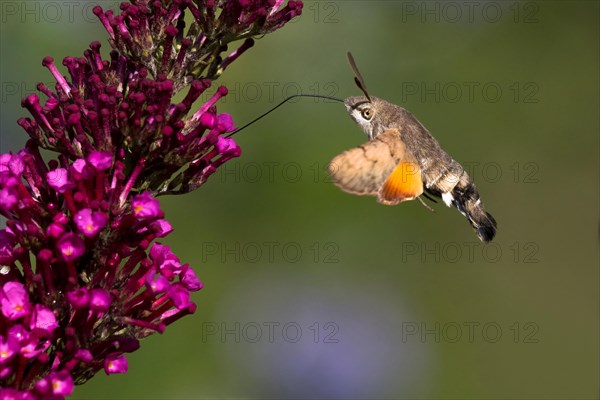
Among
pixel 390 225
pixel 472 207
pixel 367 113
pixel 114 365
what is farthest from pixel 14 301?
pixel 390 225

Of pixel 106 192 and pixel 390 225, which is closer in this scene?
pixel 106 192

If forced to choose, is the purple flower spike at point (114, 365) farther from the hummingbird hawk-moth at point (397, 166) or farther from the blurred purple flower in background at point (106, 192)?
the hummingbird hawk-moth at point (397, 166)

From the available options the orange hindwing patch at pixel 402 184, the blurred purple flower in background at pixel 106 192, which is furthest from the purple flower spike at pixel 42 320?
the orange hindwing patch at pixel 402 184

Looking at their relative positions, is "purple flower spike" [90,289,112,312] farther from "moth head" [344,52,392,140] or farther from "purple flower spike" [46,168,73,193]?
"moth head" [344,52,392,140]

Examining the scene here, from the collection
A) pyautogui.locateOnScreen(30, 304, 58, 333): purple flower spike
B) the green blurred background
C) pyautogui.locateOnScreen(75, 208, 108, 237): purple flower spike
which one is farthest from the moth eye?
the green blurred background

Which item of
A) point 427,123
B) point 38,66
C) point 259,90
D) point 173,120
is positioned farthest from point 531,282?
point 173,120

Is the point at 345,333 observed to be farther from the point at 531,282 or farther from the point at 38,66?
the point at 38,66

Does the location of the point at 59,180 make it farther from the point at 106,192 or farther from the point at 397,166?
the point at 397,166
